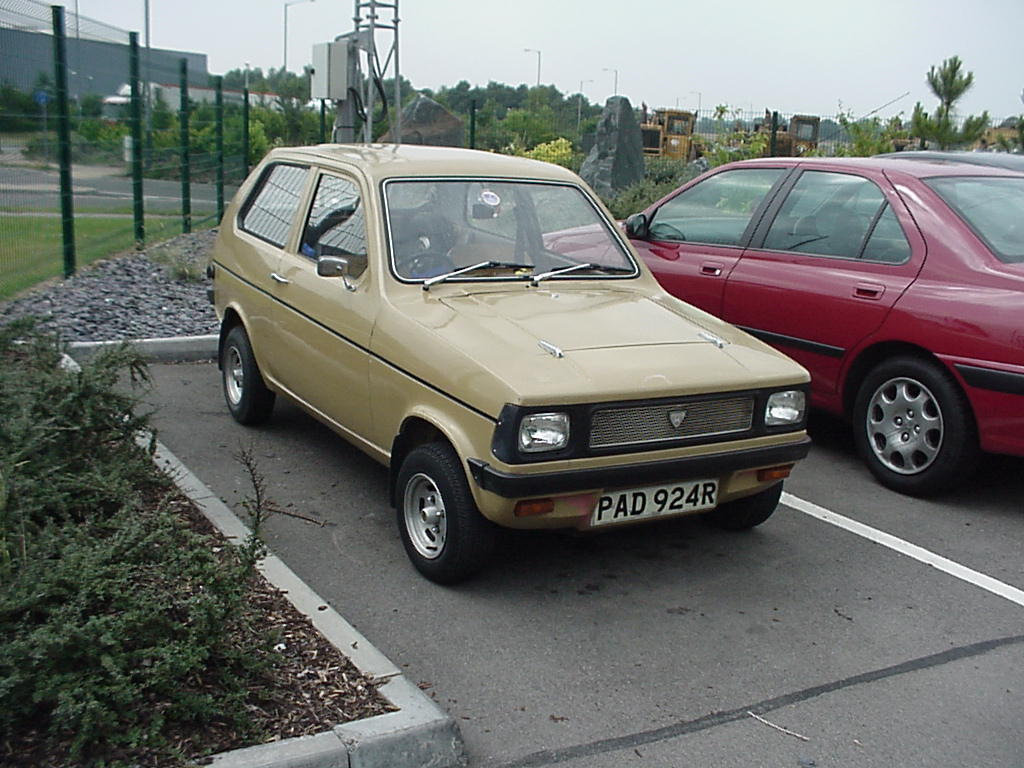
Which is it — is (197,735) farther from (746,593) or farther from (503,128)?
(503,128)

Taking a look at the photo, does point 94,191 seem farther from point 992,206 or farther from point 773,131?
point 773,131

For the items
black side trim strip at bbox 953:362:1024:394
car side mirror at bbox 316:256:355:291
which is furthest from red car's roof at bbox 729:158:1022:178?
car side mirror at bbox 316:256:355:291

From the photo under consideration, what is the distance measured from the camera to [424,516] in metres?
4.70

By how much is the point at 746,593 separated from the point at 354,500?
2070mm

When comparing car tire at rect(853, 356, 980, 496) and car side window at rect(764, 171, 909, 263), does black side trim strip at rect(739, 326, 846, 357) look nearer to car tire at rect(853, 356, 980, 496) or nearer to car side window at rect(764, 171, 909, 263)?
car tire at rect(853, 356, 980, 496)

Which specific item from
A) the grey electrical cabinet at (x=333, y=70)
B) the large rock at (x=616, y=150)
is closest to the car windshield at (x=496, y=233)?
the grey electrical cabinet at (x=333, y=70)

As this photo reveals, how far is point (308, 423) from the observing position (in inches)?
276

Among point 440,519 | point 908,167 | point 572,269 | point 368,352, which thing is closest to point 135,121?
point 572,269

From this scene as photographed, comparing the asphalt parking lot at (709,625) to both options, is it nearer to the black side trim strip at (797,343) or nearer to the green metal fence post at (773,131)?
the black side trim strip at (797,343)

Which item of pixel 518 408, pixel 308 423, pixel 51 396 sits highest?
pixel 518 408

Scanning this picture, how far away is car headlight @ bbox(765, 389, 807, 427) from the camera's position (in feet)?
15.5

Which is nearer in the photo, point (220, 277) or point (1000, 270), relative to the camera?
point (1000, 270)

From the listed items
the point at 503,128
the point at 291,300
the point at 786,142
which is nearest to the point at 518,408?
the point at 291,300

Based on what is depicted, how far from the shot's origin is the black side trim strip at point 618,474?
4125mm
